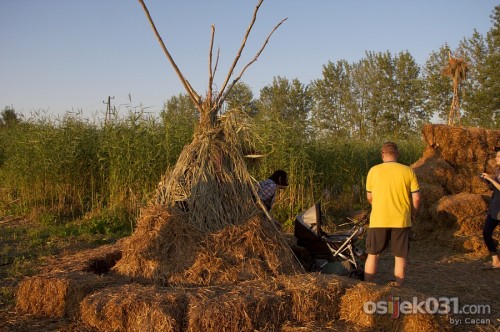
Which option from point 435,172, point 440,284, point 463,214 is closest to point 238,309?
point 440,284

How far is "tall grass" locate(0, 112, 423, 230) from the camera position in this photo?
973 centimetres

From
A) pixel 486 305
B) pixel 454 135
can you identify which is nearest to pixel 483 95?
pixel 454 135

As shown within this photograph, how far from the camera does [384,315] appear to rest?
3.95 metres

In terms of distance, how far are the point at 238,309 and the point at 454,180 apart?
25.9 ft

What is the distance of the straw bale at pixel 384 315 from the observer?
3857 millimetres

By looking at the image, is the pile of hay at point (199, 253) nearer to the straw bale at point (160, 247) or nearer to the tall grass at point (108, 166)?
the straw bale at point (160, 247)

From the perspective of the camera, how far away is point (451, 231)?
28.4ft

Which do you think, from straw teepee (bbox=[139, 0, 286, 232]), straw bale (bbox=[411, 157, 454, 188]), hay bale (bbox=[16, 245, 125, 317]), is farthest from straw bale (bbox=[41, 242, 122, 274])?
straw bale (bbox=[411, 157, 454, 188])

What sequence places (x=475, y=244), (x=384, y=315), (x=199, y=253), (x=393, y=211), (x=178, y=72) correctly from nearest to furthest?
(x=384, y=315), (x=199, y=253), (x=393, y=211), (x=178, y=72), (x=475, y=244)

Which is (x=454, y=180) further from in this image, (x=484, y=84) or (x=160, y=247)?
(x=484, y=84)

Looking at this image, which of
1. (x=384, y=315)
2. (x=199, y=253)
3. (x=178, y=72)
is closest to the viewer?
(x=384, y=315)

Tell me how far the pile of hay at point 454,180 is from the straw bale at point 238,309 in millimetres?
5776

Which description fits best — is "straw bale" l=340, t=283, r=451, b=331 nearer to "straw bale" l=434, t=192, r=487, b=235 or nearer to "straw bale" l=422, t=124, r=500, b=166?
"straw bale" l=434, t=192, r=487, b=235

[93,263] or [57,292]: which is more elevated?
[93,263]
